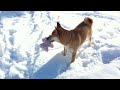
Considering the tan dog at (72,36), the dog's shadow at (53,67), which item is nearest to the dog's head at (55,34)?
the tan dog at (72,36)

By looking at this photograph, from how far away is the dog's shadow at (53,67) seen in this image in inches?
212

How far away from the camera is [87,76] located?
17.3 feet

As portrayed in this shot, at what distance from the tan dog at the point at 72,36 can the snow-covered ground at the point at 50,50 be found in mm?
280

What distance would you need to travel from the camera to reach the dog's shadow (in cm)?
539

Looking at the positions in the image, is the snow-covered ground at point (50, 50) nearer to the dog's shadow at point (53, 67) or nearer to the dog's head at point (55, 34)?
the dog's shadow at point (53, 67)

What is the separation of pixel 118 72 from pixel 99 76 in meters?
0.40

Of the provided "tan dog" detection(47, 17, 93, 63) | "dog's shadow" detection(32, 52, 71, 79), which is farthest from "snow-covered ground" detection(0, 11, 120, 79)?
"tan dog" detection(47, 17, 93, 63)

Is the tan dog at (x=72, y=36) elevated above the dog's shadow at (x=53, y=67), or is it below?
above

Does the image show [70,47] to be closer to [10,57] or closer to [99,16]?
[10,57]

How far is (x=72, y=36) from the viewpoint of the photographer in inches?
222

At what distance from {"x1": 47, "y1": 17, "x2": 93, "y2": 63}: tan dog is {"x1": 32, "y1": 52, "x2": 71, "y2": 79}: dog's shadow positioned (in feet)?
0.50
